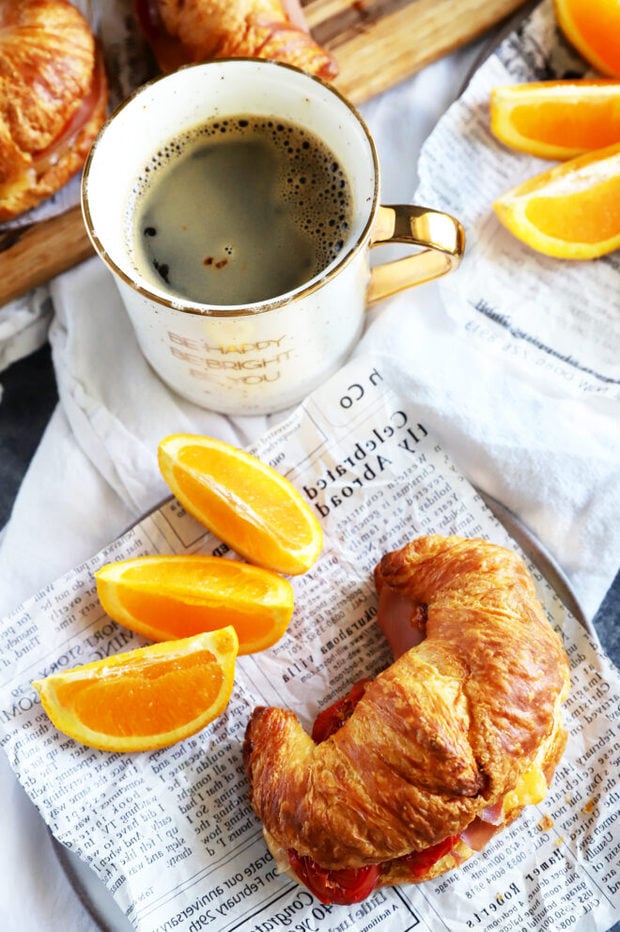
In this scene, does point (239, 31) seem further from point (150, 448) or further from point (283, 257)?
point (150, 448)

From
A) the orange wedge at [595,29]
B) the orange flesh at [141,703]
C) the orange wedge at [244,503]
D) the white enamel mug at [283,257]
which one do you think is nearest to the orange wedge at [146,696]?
the orange flesh at [141,703]

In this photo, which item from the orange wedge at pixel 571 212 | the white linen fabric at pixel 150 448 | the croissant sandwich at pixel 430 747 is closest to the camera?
the croissant sandwich at pixel 430 747

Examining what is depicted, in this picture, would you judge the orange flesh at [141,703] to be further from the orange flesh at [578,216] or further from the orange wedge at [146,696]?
the orange flesh at [578,216]

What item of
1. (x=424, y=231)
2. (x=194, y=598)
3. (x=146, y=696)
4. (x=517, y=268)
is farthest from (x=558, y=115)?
(x=146, y=696)

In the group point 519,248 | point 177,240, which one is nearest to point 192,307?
point 177,240

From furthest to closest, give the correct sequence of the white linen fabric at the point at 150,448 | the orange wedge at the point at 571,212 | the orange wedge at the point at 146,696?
the orange wedge at the point at 571,212 < the white linen fabric at the point at 150,448 < the orange wedge at the point at 146,696

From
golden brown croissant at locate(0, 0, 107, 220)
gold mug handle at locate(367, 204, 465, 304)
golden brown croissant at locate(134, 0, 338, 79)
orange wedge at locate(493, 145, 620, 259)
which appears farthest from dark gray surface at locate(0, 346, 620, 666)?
orange wedge at locate(493, 145, 620, 259)

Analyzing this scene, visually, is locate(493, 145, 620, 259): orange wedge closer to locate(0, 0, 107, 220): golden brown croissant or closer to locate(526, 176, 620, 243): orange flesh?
locate(526, 176, 620, 243): orange flesh
